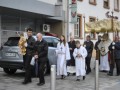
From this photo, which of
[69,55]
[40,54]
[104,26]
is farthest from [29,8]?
[40,54]

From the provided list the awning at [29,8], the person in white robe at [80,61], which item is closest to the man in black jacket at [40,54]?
the person in white robe at [80,61]

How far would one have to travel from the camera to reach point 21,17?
79.2 feet

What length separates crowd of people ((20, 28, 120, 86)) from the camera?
41.8 feet

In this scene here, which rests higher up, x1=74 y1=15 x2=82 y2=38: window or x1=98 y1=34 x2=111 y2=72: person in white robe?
x1=74 y1=15 x2=82 y2=38: window

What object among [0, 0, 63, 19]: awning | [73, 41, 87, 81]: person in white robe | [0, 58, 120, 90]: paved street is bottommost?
[0, 58, 120, 90]: paved street

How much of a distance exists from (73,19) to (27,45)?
14.3 metres

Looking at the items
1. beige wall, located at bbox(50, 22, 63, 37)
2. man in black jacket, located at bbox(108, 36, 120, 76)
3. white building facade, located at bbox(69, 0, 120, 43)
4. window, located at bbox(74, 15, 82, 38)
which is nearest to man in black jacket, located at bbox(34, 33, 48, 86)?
man in black jacket, located at bbox(108, 36, 120, 76)

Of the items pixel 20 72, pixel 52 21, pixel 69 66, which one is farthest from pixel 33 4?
pixel 69 66

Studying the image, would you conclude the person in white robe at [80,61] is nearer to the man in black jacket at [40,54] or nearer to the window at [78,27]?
the man in black jacket at [40,54]

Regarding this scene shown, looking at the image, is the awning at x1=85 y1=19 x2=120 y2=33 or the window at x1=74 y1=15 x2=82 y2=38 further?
the window at x1=74 y1=15 x2=82 y2=38

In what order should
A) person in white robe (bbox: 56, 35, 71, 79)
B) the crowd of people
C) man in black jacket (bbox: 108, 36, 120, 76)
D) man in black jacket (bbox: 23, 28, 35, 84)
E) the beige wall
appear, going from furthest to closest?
the beige wall
man in black jacket (bbox: 108, 36, 120, 76)
person in white robe (bbox: 56, 35, 71, 79)
man in black jacket (bbox: 23, 28, 35, 84)
the crowd of people

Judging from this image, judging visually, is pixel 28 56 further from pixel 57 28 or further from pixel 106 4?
pixel 106 4

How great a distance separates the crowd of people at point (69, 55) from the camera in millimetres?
12734

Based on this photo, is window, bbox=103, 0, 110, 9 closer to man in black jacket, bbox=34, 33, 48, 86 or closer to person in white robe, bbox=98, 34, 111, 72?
person in white robe, bbox=98, 34, 111, 72
